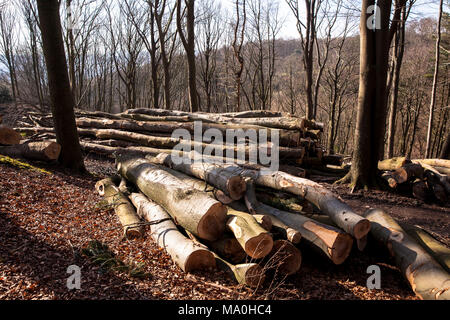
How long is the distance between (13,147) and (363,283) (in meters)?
8.54

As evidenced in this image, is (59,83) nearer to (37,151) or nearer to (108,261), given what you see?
(37,151)

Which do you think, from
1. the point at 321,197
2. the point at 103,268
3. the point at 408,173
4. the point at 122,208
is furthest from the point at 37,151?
the point at 408,173

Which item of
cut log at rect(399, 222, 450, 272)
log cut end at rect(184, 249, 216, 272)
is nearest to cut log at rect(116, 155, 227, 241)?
log cut end at rect(184, 249, 216, 272)

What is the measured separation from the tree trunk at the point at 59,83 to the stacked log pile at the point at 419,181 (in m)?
7.66

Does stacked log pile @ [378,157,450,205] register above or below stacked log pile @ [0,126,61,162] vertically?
below

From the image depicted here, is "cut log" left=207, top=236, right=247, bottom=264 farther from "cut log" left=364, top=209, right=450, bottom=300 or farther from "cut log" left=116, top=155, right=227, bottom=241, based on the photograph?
"cut log" left=364, top=209, right=450, bottom=300

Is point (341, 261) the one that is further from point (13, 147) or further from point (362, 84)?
point (13, 147)

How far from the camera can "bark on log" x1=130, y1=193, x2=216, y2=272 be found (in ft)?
11.6

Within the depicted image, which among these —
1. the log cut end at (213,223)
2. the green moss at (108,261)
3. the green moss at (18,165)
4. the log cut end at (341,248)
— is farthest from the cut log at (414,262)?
the green moss at (18,165)

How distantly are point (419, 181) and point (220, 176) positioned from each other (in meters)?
5.26

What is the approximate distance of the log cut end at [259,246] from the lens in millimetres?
3475

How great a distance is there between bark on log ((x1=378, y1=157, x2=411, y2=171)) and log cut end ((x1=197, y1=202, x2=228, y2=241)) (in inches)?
227
